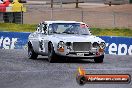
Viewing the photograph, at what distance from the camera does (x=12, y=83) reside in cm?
1321

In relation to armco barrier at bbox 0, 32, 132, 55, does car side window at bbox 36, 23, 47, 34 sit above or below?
above

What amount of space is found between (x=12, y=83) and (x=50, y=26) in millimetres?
7997

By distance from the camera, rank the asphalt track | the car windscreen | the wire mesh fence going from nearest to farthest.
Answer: the asphalt track < the car windscreen < the wire mesh fence

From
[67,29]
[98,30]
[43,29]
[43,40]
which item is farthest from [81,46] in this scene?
[98,30]

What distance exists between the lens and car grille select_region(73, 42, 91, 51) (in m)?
19.5

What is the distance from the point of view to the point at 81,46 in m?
19.6

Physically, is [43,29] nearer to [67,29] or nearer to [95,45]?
[67,29]

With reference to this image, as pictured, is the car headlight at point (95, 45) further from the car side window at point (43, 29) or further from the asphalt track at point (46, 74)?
the car side window at point (43, 29)

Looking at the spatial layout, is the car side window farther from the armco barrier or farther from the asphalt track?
the armco barrier

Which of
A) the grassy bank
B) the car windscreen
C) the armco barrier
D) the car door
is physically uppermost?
the car windscreen

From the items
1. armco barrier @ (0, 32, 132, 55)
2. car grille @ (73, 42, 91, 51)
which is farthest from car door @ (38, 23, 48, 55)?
armco barrier @ (0, 32, 132, 55)

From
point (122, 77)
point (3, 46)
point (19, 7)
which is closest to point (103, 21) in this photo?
point (19, 7)

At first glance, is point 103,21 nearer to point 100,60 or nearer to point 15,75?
point 100,60

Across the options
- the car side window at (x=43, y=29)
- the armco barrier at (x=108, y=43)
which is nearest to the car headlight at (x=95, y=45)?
the car side window at (x=43, y=29)
